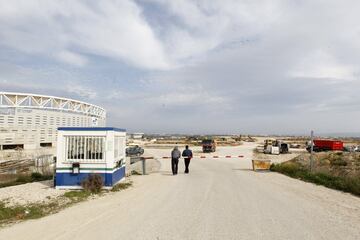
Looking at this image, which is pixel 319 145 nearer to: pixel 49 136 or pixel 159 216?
pixel 49 136

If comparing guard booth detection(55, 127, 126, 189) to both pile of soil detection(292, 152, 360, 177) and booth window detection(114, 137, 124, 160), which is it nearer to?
booth window detection(114, 137, 124, 160)

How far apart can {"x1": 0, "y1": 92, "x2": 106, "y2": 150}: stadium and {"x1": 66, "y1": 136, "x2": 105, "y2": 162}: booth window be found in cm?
3818

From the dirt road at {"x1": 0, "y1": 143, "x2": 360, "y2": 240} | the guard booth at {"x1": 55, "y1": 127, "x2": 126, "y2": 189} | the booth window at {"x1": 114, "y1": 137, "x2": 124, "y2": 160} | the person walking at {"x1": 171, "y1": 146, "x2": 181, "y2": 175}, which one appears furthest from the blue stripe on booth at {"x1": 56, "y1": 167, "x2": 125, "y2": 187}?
the person walking at {"x1": 171, "y1": 146, "x2": 181, "y2": 175}

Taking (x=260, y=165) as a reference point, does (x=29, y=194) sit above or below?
below

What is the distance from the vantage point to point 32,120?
6091cm

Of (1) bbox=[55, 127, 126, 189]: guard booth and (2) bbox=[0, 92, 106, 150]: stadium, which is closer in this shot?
(1) bbox=[55, 127, 126, 189]: guard booth

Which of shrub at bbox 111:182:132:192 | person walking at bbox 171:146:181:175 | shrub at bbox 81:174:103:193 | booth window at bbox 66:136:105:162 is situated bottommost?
shrub at bbox 111:182:132:192

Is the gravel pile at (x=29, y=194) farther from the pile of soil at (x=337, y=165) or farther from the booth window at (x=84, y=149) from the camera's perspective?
the pile of soil at (x=337, y=165)

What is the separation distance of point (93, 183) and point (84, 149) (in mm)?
1661

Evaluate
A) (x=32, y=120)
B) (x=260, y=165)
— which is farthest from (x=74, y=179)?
(x=32, y=120)

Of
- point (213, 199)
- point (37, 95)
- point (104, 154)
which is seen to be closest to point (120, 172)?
point (104, 154)

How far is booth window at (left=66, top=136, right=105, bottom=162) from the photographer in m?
16.5

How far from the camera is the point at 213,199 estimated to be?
42.4ft

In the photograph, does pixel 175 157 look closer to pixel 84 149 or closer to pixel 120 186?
pixel 120 186
